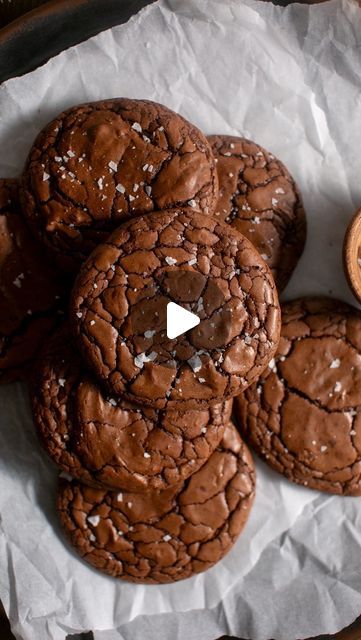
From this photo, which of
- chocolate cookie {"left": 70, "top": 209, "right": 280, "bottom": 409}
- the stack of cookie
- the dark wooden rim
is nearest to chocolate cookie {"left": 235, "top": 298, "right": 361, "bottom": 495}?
the stack of cookie

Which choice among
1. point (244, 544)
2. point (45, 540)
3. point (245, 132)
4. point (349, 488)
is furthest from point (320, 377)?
point (45, 540)

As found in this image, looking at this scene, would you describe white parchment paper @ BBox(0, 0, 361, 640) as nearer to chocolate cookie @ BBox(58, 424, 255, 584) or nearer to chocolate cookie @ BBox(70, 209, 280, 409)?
chocolate cookie @ BBox(58, 424, 255, 584)

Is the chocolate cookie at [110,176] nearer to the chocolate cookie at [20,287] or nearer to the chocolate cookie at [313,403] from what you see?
the chocolate cookie at [20,287]

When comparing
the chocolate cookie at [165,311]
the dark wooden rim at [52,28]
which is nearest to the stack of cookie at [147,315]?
the chocolate cookie at [165,311]

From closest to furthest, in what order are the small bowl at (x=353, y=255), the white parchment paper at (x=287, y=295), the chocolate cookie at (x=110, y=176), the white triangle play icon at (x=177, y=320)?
the white triangle play icon at (x=177, y=320) → the chocolate cookie at (x=110, y=176) → the small bowl at (x=353, y=255) → the white parchment paper at (x=287, y=295)

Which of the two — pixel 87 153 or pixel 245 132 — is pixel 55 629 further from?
pixel 245 132

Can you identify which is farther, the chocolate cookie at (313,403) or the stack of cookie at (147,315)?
the chocolate cookie at (313,403)
